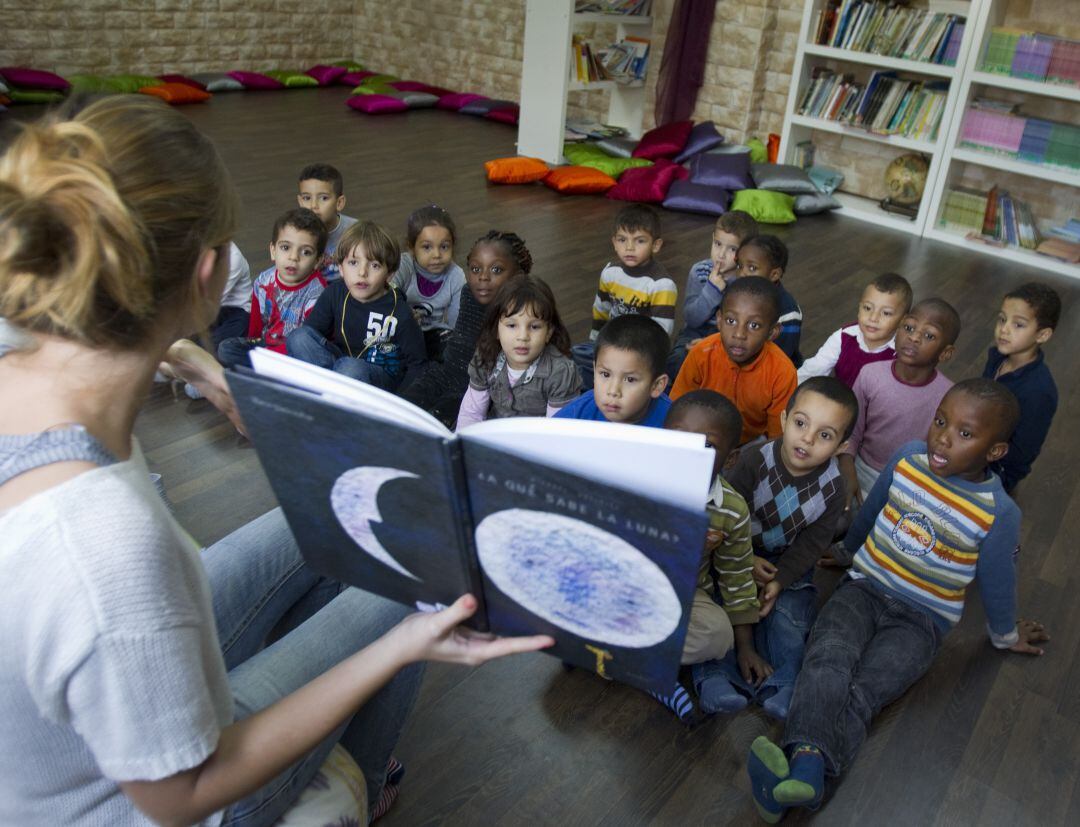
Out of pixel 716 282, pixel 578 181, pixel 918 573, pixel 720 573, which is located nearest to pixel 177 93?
pixel 578 181

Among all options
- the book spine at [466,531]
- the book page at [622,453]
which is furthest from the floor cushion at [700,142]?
the book page at [622,453]

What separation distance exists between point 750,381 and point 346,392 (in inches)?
71.9

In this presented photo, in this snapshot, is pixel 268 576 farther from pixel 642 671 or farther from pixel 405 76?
pixel 405 76

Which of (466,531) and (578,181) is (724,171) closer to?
(578,181)

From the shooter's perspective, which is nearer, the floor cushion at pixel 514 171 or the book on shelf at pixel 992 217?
the book on shelf at pixel 992 217

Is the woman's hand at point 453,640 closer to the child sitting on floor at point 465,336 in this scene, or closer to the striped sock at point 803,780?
the striped sock at point 803,780

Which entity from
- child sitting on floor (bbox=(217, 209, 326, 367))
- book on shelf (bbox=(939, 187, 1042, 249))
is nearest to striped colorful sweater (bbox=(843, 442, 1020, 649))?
child sitting on floor (bbox=(217, 209, 326, 367))

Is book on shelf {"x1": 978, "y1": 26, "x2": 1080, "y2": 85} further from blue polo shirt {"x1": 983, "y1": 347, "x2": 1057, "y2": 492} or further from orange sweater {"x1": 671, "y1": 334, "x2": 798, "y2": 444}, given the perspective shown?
orange sweater {"x1": 671, "y1": 334, "x2": 798, "y2": 444}

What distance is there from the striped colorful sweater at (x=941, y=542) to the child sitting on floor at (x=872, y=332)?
31.8 inches

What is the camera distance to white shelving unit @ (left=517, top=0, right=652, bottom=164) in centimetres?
595

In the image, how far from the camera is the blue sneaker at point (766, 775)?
1597 mm

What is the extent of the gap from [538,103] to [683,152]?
106 cm

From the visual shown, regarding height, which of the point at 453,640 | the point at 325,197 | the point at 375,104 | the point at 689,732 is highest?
the point at 453,640

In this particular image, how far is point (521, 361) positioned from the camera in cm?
247
